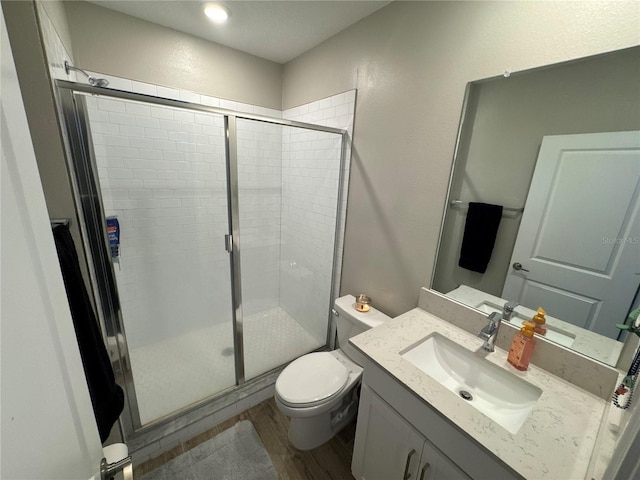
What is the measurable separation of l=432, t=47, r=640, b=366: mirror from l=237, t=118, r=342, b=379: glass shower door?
96 cm

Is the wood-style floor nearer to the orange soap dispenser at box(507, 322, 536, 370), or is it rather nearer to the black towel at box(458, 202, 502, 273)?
the orange soap dispenser at box(507, 322, 536, 370)

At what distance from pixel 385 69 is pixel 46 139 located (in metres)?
1.59

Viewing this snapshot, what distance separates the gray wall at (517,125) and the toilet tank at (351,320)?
1.41 ft

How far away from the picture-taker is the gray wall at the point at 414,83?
2.97 feet

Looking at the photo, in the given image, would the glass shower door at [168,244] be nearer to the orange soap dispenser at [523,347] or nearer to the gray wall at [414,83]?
the gray wall at [414,83]

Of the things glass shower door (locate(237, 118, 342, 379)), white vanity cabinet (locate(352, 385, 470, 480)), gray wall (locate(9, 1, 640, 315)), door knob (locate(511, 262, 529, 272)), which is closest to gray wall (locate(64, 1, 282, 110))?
gray wall (locate(9, 1, 640, 315))

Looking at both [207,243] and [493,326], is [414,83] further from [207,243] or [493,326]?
[207,243]

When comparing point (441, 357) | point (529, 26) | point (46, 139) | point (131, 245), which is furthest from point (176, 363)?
point (529, 26)

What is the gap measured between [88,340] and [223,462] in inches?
39.8

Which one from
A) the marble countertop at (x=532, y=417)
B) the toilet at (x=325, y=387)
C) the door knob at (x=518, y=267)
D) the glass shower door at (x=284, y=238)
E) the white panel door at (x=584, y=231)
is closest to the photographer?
the marble countertop at (x=532, y=417)

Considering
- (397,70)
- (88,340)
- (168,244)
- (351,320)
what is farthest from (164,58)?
(351,320)

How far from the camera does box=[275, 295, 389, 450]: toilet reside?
4.27 ft

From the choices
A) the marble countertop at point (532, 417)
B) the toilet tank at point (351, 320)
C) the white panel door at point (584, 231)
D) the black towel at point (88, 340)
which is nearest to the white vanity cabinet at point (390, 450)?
the marble countertop at point (532, 417)

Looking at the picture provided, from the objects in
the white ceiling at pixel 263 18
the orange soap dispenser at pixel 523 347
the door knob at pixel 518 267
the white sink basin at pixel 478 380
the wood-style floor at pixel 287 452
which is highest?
the white ceiling at pixel 263 18
